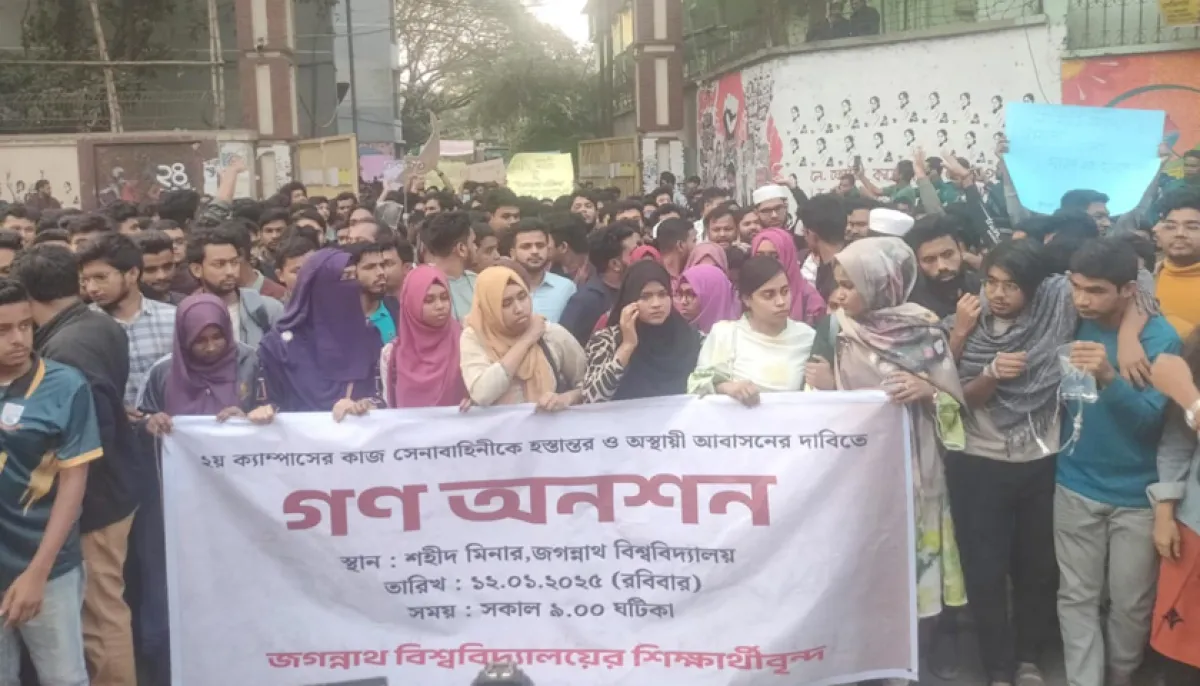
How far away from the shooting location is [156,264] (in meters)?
4.97

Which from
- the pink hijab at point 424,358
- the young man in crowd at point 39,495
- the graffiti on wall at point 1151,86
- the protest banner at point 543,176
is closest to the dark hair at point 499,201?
the pink hijab at point 424,358

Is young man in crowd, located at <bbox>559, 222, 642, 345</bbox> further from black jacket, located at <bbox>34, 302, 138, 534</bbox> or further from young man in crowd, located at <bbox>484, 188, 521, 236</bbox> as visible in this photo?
black jacket, located at <bbox>34, 302, 138, 534</bbox>

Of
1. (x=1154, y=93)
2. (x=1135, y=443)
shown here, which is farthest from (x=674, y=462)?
(x=1154, y=93)

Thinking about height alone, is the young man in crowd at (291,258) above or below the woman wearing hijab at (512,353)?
above

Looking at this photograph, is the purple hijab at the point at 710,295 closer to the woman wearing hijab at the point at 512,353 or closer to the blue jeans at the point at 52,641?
the woman wearing hijab at the point at 512,353

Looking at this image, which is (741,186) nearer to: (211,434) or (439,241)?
(439,241)

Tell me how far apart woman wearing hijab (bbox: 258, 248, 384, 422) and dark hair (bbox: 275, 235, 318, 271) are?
1.09 meters

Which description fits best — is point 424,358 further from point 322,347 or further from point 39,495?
point 39,495

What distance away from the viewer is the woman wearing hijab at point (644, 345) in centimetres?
406

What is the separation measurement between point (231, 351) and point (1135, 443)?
3313 mm

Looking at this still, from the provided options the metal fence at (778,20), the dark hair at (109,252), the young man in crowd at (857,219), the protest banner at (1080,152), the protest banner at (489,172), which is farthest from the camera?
the protest banner at (489,172)

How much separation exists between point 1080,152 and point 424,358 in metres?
4.37

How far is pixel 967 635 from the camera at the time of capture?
4492 mm

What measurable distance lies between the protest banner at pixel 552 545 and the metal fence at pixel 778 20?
37.4ft
